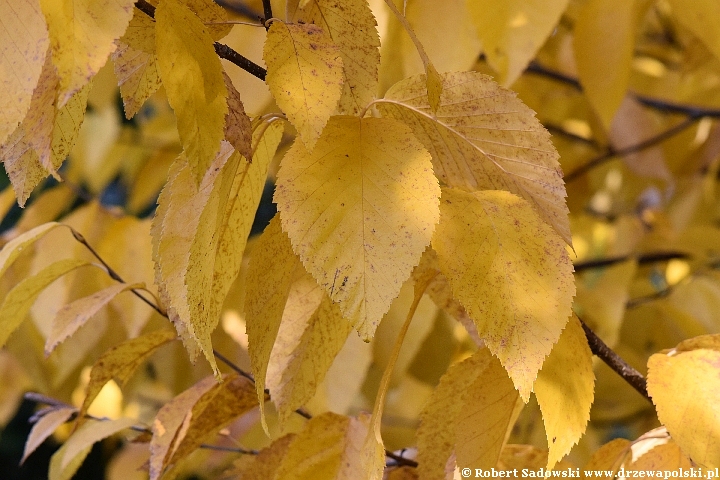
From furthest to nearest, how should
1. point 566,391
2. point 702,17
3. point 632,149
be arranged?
1. point 632,149
2. point 702,17
3. point 566,391

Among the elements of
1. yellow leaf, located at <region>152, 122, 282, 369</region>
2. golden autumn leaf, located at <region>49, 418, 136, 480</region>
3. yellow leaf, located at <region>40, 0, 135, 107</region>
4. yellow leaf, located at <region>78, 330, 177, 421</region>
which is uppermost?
yellow leaf, located at <region>40, 0, 135, 107</region>

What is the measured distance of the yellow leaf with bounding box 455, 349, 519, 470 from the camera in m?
0.36

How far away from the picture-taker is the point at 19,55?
0.24m

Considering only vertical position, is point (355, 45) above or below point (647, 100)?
above

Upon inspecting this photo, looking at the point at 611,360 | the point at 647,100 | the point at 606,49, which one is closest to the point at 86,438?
the point at 611,360

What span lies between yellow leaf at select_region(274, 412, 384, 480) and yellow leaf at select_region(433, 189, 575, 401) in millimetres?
132

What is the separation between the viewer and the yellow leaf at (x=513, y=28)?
0.49m

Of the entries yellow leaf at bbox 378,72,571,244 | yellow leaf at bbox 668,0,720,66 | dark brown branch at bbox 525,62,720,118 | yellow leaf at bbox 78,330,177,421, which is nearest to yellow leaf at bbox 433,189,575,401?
yellow leaf at bbox 378,72,571,244

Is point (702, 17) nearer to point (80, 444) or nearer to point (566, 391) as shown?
point (566, 391)

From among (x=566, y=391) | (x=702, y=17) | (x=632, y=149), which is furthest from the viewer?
(x=632, y=149)

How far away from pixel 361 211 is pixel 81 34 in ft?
0.41

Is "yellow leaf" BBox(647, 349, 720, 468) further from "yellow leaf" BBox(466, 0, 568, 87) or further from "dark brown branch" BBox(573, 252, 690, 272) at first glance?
"dark brown branch" BBox(573, 252, 690, 272)

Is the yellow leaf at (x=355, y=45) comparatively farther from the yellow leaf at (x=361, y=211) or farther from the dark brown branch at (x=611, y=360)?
the dark brown branch at (x=611, y=360)

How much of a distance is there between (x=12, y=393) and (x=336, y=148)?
1.27m
